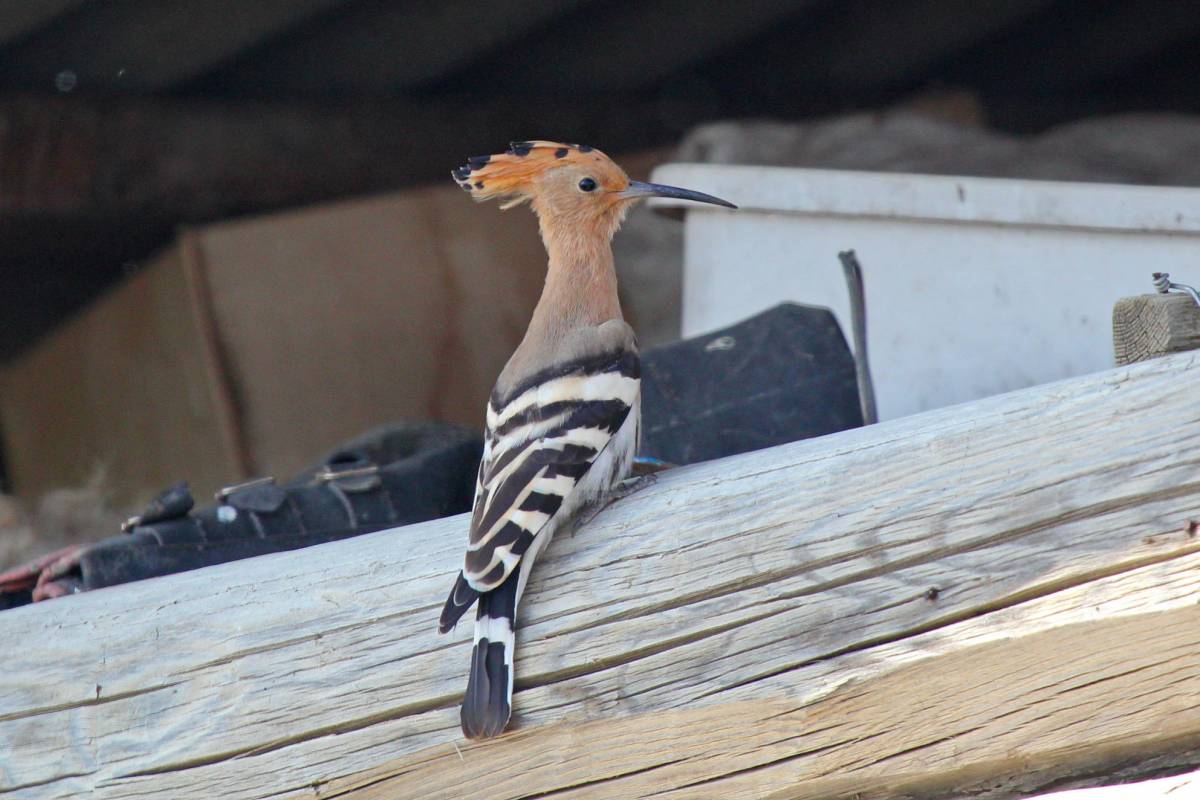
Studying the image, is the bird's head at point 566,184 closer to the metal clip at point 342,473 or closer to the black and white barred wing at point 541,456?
the black and white barred wing at point 541,456

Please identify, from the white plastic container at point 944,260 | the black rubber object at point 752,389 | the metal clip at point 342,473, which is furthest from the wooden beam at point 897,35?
the metal clip at point 342,473

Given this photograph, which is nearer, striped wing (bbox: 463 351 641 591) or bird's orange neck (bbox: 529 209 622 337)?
striped wing (bbox: 463 351 641 591)

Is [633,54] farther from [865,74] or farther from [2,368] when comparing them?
[2,368]

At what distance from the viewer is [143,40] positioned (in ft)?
11.0

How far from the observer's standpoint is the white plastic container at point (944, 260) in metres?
2.52

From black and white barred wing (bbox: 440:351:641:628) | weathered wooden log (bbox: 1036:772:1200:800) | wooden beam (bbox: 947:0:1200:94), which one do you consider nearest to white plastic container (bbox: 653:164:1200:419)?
black and white barred wing (bbox: 440:351:641:628)

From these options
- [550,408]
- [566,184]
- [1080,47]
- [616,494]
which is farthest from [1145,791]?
[1080,47]

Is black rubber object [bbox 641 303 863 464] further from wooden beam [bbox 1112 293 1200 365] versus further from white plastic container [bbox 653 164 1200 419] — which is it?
wooden beam [bbox 1112 293 1200 365]

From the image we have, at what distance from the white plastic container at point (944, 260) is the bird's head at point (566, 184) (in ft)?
2.29

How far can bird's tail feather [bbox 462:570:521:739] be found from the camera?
5.51 ft

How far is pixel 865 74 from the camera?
4.64 meters

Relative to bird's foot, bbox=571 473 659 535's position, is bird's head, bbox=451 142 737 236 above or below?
above

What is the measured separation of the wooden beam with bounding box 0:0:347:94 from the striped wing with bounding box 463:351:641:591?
5.18 ft

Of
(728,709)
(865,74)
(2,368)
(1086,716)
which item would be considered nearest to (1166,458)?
(1086,716)
